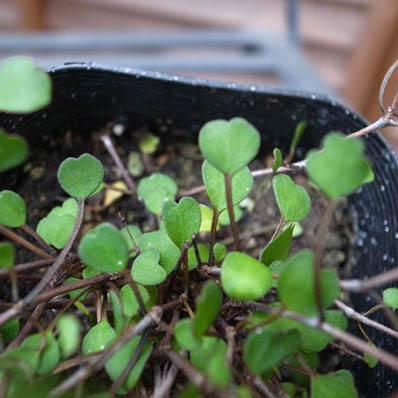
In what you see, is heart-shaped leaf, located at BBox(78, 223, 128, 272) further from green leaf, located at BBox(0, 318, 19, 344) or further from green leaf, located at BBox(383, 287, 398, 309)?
green leaf, located at BBox(383, 287, 398, 309)

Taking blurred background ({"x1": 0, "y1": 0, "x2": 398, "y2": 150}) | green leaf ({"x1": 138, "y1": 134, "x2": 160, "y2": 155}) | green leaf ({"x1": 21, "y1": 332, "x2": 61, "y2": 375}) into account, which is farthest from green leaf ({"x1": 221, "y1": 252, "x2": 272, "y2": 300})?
blurred background ({"x1": 0, "y1": 0, "x2": 398, "y2": 150})

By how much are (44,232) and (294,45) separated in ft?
2.24

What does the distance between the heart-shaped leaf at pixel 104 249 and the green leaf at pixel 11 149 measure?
0.20 ft

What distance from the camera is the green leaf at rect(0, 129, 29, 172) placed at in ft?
0.82

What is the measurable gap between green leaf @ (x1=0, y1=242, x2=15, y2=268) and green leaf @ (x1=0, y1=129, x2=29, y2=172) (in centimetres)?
5

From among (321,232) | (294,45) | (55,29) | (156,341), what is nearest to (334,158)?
(321,232)

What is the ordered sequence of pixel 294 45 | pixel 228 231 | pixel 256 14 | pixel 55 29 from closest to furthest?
pixel 228 231
pixel 294 45
pixel 256 14
pixel 55 29

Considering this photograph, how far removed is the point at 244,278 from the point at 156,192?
0.16m

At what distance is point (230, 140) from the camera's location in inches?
11.2

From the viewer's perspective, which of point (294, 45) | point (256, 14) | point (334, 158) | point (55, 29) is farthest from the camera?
point (55, 29)

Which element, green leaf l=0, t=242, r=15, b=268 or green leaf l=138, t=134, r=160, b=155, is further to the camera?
green leaf l=138, t=134, r=160, b=155

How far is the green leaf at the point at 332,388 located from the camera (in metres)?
0.30

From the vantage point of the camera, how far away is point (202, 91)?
1.43 feet

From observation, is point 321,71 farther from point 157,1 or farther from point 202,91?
point 202,91
